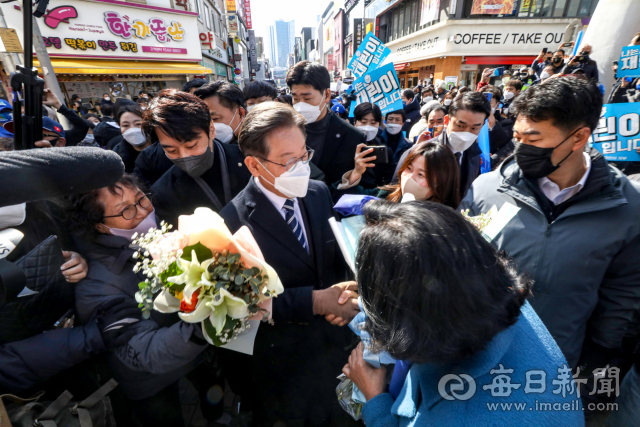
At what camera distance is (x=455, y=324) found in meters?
0.80

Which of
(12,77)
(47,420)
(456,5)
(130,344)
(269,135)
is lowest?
(47,420)

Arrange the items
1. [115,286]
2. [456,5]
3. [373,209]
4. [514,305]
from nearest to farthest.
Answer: [514,305], [373,209], [115,286], [456,5]

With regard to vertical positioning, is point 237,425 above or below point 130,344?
below

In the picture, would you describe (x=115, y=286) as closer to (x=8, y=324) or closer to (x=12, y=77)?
(x=8, y=324)

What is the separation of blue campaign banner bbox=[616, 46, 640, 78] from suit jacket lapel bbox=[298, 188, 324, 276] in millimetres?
4235

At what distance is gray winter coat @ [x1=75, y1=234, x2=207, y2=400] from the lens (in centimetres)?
138

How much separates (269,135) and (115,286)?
118 cm

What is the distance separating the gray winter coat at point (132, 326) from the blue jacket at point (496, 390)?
3.33 feet

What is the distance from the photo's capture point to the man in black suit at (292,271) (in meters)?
1.63

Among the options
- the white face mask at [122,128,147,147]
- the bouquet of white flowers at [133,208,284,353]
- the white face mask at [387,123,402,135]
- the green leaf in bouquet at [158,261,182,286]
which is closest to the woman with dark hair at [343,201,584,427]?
the bouquet of white flowers at [133,208,284,353]

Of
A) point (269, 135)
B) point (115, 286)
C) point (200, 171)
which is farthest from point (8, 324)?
point (269, 135)

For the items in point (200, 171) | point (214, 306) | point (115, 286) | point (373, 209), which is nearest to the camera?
point (373, 209)

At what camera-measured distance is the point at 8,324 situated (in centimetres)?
141

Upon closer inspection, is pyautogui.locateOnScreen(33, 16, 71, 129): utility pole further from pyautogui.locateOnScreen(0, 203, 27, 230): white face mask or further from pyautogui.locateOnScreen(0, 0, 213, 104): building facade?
pyautogui.locateOnScreen(0, 0, 213, 104): building facade
